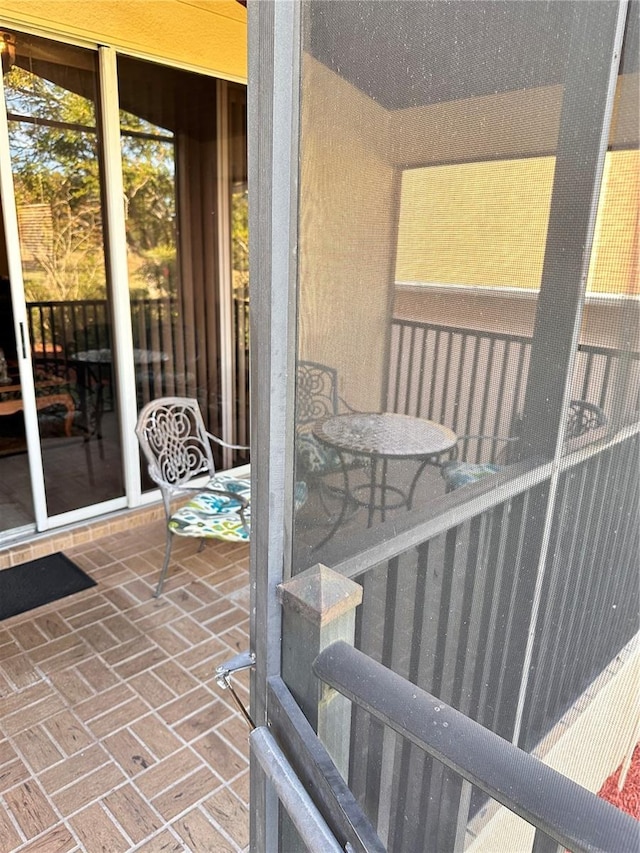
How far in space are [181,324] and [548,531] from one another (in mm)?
3189

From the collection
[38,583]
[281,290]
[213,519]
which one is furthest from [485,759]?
[38,583]

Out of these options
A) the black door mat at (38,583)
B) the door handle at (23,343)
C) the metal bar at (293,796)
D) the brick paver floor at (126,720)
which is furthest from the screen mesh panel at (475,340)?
the door handle at (23,343)

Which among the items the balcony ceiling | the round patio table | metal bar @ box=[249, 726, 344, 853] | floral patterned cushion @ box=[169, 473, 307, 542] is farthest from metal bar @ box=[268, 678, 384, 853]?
floral patterned cushion @ box=[169, 473, 307, 542]

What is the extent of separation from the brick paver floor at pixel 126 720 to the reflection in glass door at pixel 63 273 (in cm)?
74

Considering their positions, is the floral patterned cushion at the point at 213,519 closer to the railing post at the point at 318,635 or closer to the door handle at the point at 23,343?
the door handle at the point at 23,343

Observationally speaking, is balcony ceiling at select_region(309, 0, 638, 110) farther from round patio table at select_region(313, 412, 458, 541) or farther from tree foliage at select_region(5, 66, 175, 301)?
tree foliage at select_region(5, 66, 175, 301)

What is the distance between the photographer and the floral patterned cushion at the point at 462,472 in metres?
0.73

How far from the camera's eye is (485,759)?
26.6 inches

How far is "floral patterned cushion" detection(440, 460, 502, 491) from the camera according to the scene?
733mm

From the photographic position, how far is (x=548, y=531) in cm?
70

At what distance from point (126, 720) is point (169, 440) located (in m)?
1.35

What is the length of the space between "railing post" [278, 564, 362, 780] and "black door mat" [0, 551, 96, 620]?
2.06 metres

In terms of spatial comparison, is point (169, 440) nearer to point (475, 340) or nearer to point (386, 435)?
point (386, 435)

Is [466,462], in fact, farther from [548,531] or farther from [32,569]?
[32,569]
